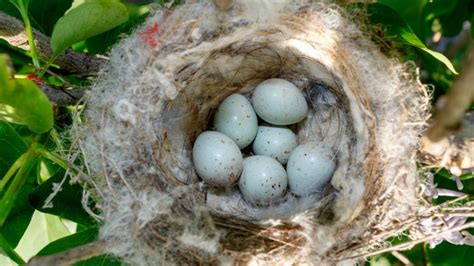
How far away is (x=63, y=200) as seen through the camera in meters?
1.53

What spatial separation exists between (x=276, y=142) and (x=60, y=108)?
23.9 inches

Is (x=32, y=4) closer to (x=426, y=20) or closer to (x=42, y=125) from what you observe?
(x=42, y=125)

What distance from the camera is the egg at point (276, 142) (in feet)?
5.94

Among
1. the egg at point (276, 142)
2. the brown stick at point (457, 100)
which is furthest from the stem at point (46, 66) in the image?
the brown stick at point (457, 100)

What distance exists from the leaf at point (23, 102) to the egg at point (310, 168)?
72 cm

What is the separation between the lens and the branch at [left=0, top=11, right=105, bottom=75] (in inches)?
59.1

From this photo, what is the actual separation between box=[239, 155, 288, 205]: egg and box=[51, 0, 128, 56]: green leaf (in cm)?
59

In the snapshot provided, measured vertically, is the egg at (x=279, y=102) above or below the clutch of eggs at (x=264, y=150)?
above

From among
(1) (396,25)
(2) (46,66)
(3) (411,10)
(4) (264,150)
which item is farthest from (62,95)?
(3) (411,10)

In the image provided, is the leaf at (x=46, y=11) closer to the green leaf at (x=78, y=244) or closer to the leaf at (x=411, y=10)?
the green leaf at (x=78, y=244)

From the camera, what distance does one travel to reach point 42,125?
1225 millimetres

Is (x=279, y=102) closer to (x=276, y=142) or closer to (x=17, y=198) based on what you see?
(x=276, y=142)

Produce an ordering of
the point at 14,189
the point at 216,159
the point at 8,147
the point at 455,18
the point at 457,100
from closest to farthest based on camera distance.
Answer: the point at 457,100, the point at 14,189, the point at 8,147, the point at 216,159, the point at 455,18

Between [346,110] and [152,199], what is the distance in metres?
0.60
